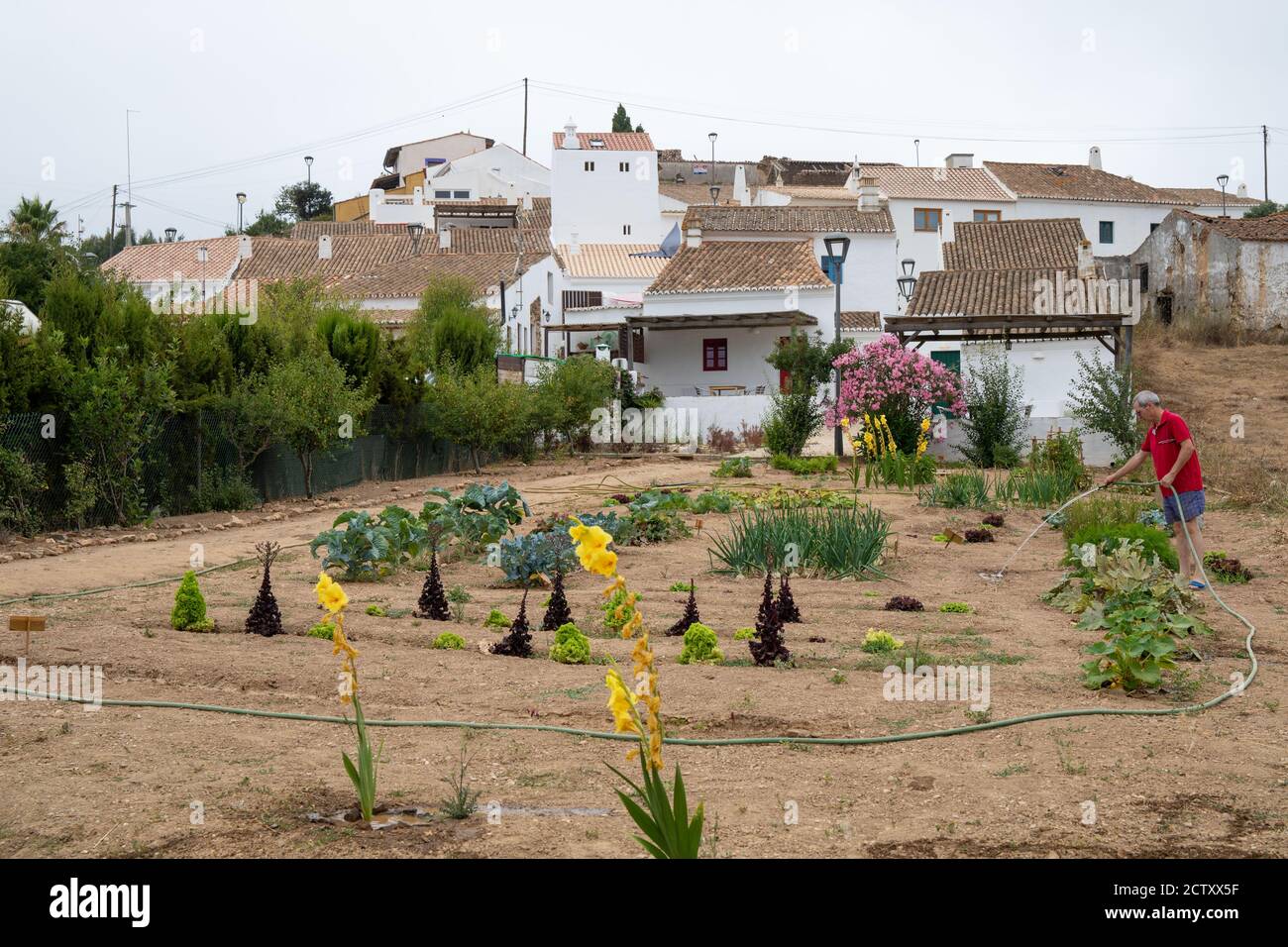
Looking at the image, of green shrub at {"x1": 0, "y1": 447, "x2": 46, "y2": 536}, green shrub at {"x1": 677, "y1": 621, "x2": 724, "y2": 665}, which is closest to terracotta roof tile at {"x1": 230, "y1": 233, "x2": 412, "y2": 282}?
green shrub at {"x1": 0, "y1": 447, "x2": 46, "y2": 536}

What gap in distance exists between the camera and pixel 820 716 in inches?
262

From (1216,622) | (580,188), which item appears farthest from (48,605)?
(580,188)

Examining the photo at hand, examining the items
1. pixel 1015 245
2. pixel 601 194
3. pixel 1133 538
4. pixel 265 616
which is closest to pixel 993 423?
pixel 1133 538

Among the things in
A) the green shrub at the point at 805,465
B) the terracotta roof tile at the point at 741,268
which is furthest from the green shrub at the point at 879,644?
the terracotta roof tile at the point at 741,268

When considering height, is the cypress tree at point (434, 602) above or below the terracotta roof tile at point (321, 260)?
below

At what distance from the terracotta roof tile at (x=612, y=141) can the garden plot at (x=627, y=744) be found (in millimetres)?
55906

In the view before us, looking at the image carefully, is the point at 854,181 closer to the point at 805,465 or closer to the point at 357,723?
the point at 805,465

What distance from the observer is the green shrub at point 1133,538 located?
1105 centimetres

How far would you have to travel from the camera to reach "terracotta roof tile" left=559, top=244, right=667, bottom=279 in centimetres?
5503

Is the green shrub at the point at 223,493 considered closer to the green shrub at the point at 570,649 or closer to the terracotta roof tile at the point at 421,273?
the green shrub at the point at 570,649

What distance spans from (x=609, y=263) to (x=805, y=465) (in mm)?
34721

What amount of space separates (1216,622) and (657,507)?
628 cm

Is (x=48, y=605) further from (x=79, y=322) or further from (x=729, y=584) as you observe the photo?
(x=79, y=322)

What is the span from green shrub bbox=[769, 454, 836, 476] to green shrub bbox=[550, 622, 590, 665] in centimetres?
1535
